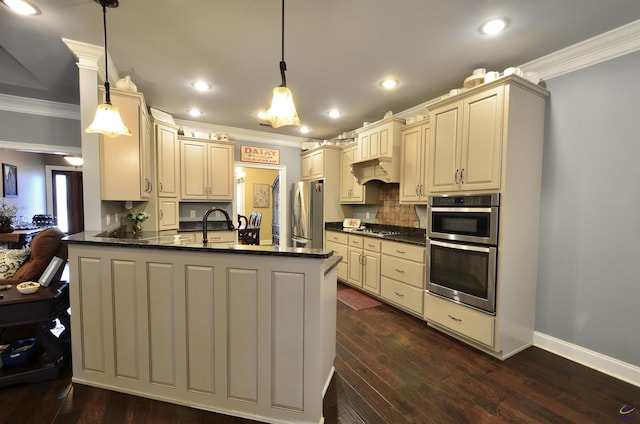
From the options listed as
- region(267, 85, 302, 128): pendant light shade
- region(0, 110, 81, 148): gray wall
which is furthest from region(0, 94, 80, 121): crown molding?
region(267, 85, 302, 128): pendant light shade

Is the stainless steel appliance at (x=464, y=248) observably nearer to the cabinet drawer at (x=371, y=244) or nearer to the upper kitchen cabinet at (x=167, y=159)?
the cabinet drawer at (x=371, y=244)

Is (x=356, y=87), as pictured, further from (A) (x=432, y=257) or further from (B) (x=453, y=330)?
(B) (x=453, y=330)

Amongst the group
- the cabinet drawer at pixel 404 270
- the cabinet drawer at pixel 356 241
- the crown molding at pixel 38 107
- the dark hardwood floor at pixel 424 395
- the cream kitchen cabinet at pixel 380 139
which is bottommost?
the dark hardwood floor at pixel 424 395

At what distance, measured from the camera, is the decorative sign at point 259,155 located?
15.9 ft

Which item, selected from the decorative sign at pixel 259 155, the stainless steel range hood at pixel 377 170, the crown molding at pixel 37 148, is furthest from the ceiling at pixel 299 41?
the decorative sign at pixel 259 155

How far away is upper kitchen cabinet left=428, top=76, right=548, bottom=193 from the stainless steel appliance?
6.1 inches

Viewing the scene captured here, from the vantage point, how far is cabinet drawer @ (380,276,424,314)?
2.97 m

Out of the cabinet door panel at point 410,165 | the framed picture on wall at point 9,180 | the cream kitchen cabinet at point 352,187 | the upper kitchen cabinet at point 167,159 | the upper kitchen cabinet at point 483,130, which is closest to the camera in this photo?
the upper kitchen cabinet at point 483,130

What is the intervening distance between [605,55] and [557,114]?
18.5 inches

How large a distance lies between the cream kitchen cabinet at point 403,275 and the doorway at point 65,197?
25.6 ft

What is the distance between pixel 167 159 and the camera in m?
3.81

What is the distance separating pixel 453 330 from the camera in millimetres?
2545

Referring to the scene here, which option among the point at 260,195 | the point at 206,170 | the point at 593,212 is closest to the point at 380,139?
the point at 593,212

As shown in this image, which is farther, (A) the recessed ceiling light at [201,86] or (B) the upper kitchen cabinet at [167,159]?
(B) the upper kitchen cabinet at [167,159]
